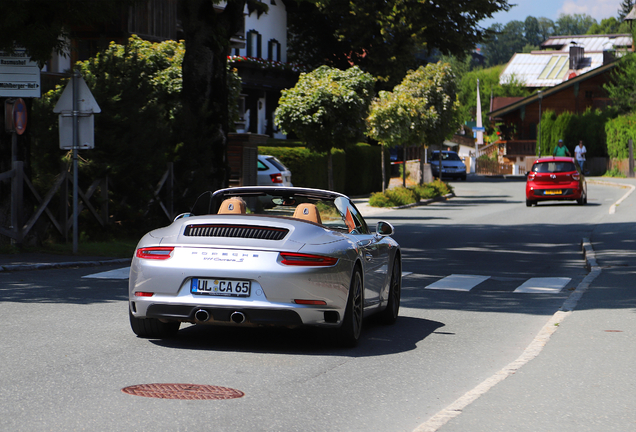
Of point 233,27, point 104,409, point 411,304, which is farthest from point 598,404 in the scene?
point 233,27

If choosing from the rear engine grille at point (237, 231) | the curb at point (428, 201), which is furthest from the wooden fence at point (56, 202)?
the curb at point (428, 201)

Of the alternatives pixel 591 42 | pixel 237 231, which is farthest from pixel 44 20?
pixel 591 42

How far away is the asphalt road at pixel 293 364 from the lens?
5508mm

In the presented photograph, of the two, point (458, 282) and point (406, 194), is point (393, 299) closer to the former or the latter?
point (458, 282)

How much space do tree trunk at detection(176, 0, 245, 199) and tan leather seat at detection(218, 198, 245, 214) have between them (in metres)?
11.9

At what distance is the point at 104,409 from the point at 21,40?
1075 centimetres

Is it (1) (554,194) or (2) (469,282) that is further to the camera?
(1) (554,194)

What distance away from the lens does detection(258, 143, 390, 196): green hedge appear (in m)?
38.7

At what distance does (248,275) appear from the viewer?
7.37 metres

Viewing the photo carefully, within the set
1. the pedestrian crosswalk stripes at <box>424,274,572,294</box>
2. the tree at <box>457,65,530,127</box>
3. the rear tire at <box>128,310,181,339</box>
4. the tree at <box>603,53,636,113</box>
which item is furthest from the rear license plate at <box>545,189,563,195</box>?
the tree at <box>457,65,530,127</box>

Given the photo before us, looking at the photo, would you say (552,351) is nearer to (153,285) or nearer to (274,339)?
(274,339)

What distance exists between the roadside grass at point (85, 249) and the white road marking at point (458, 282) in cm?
532

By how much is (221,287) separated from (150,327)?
1.06 meters

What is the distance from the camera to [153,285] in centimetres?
759
